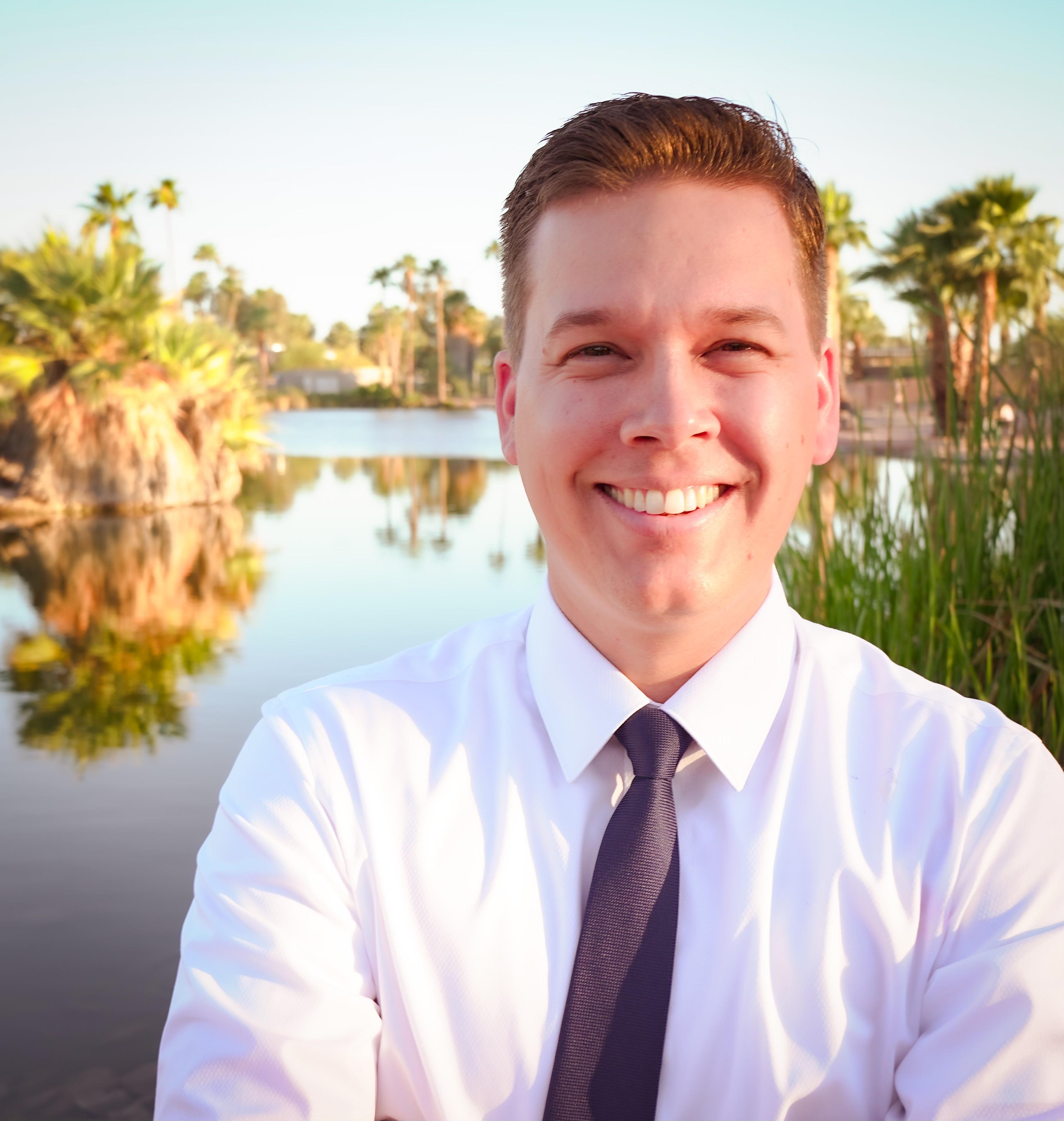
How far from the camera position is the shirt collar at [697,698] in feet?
5.00

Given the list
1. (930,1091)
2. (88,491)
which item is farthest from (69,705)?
(88,491)

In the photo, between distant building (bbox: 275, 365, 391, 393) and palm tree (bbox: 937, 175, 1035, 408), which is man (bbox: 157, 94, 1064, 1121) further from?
distant building (bbox: 275, 365, 391, 393)

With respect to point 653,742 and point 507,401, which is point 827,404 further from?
point 653,742

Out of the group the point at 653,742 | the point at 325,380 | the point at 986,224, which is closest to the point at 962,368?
the point at 653,742

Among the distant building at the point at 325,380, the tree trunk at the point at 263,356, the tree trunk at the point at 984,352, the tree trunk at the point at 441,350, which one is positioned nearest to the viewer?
the tree trunk at the point at 984,352

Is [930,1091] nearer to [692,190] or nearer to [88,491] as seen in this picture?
[692,190]

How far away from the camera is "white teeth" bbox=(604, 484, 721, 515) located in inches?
58.6

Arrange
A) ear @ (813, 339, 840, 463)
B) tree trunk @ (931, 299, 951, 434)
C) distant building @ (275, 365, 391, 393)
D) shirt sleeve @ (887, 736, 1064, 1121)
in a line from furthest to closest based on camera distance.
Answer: distant building @ (275, 365, 391, 393) < tree trunk @ (931, 299, 951, 434) < ear @ (813, 339, 840, 463) < shirt sleeve @ (887, 736, 1064, 1121)

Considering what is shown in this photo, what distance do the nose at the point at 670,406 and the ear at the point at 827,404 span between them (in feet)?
1.14

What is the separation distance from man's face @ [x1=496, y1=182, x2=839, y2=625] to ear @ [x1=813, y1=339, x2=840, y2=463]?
0.17 m

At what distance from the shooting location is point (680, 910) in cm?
145

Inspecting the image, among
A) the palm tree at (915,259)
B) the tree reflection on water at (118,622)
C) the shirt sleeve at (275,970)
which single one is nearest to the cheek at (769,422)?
the shirt sleeve at (275,970)

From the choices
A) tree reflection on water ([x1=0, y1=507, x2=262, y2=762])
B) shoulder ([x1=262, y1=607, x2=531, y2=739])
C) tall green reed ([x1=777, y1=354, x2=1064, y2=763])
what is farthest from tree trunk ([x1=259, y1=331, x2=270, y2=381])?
shoulder ([x1=262, y1=607, x2=531, y2=739])

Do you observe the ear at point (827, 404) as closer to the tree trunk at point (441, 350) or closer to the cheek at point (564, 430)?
the cheek at point (564, 430)
